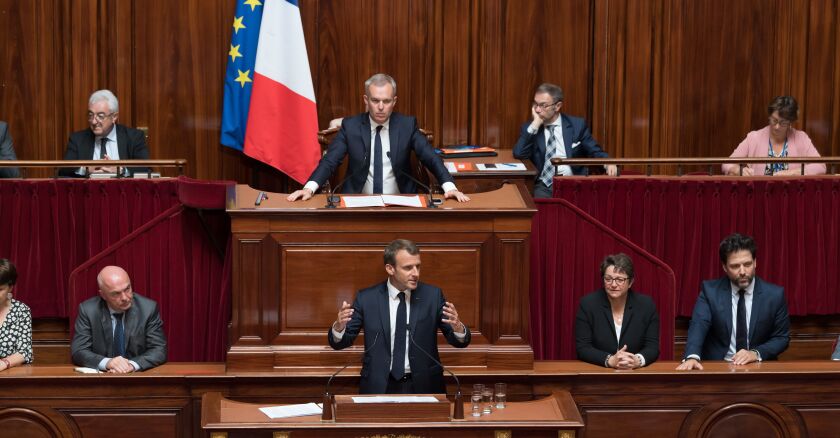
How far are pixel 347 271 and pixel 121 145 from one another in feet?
8.31

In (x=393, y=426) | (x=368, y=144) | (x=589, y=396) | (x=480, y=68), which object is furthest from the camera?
(x=480, y=68)

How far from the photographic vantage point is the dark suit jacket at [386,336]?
6164mm

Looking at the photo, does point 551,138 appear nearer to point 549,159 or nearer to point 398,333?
point 549,159

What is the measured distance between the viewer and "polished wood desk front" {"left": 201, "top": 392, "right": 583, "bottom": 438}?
5.75 metres

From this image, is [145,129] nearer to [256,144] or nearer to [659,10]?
[256,144]

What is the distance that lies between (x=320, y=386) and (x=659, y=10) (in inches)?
167

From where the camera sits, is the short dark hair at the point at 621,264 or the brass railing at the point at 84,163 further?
the brass railing at the point at 84,163

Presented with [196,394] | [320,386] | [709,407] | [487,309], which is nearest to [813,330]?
[709,407]

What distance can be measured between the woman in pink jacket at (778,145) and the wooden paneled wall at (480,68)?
0.80 meters

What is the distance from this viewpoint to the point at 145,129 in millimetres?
9320

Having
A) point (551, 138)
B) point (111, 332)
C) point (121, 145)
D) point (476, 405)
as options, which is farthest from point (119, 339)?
point (551, 138)

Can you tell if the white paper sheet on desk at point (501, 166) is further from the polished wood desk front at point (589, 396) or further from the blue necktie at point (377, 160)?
the polished wood desk front at point (589, 396)

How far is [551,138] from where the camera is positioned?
853 cm

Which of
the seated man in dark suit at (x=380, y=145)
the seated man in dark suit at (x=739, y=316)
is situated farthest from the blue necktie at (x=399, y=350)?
the seated man in dark suit at (x=739, y=316)
